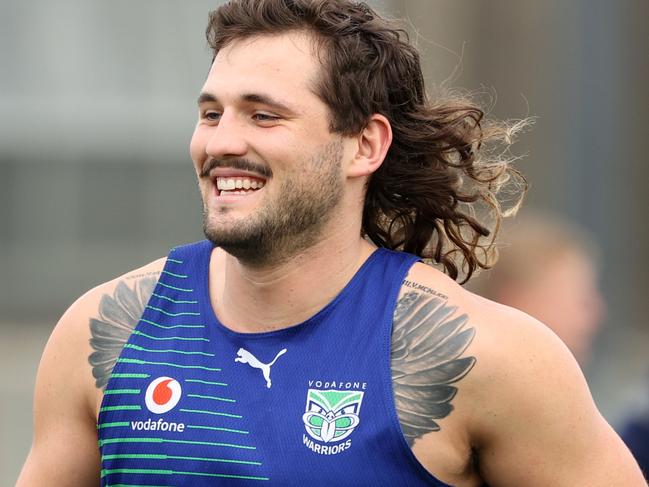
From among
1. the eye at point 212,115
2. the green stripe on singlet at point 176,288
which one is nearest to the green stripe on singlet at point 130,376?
the green stripe on singlet at point 176,288

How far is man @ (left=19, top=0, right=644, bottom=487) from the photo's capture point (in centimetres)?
449

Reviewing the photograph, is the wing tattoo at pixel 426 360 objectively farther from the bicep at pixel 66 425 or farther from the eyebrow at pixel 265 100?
the bicep at pixel 66 425

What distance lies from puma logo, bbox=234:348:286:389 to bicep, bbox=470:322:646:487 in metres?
0.60

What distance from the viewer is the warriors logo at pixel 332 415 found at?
4.47 m

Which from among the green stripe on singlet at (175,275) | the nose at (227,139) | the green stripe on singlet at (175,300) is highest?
the nose at (227,139)

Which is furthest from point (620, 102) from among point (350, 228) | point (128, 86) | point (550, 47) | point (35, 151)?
point (350, 228)

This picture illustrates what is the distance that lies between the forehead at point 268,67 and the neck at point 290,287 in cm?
45

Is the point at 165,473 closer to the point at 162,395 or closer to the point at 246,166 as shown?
the point at 162,395

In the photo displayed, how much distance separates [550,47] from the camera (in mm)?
14242

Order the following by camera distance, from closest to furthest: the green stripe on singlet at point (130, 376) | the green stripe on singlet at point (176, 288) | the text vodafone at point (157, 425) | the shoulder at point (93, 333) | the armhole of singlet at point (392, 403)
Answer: the armhole of singlet at point (392, 403), the text vodafone at point (157, 425), the green stripe on singlet at point (130, 376), the shoulder at point (93, 333), the green stripe on singlet at point (176, 288)

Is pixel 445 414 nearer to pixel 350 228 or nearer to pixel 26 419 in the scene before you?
pixel 350 228

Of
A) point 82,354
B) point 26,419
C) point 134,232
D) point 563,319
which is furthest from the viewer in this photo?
point 134,232

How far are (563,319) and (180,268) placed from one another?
2.33m

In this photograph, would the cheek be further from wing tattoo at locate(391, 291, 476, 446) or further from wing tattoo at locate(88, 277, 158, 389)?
wing tattoo at locate(391, 291, 476, 446)
